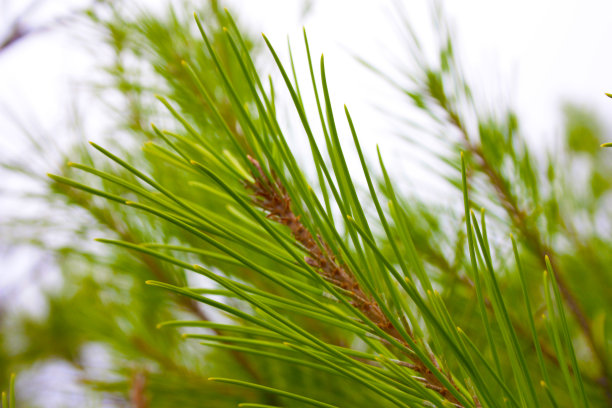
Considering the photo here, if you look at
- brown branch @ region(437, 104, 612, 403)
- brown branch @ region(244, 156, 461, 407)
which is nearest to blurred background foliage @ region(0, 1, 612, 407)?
brown branch @ region(437, 104, 612, 403)

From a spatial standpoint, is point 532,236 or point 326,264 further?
point 532,236

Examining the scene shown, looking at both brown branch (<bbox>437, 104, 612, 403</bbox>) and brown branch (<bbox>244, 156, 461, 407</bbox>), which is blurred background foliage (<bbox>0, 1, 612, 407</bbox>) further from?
brown branch (<bbox>244, 156, 461, 407</bbox>)

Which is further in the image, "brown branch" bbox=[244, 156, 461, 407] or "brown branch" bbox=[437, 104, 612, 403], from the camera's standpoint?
"brown branch" bbox=[437, 104, 612, 403]

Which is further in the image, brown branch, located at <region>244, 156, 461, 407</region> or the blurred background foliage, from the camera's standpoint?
the blurred background foliage

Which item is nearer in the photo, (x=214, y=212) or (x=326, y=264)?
(x=326, y=264)

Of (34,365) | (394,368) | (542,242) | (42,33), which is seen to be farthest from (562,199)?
(34,365)
